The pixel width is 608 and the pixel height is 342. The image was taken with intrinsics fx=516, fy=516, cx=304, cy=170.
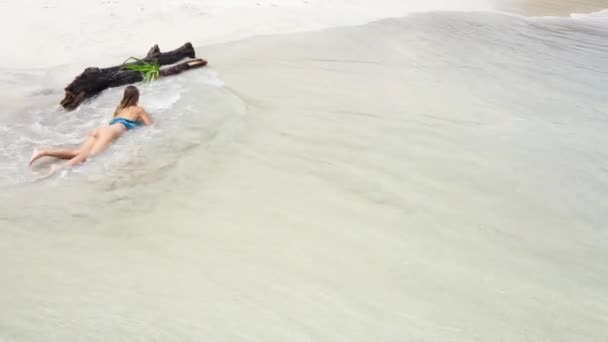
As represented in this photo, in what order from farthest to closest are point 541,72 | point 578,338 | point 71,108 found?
1. point 541,72
2. point 71,108
3. point 578,338

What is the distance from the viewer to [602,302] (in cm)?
327

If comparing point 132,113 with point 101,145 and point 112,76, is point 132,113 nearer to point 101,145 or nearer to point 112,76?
point 101,145

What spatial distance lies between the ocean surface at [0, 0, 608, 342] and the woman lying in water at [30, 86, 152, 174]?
0.13 metres

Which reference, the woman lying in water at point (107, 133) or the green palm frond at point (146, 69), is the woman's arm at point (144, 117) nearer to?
the woman lying in water at point (107, 133)

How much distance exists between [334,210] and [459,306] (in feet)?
4.44

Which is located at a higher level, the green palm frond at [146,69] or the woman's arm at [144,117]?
the green palm frond at [146,69]

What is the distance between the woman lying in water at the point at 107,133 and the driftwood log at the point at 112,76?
0.76 meters

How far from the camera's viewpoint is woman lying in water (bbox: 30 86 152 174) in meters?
4.79

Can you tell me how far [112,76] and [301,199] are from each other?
3.66 metres

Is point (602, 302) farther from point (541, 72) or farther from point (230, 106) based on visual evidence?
point (541, 72)

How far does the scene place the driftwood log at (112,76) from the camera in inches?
238

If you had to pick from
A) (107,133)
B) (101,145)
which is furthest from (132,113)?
(101,145)

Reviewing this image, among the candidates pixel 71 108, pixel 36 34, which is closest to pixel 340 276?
pixel 71 108

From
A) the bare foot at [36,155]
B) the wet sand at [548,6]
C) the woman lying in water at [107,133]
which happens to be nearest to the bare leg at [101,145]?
the woman lying in water at [107,133]
